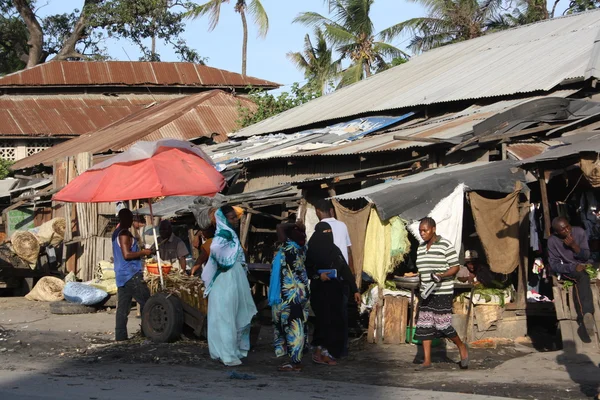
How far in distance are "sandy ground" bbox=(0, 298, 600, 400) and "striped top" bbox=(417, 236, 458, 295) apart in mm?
811

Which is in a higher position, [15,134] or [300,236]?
[15,134]

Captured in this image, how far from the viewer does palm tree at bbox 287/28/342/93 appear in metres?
33.2

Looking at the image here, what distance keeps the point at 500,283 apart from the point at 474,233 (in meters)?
0.77

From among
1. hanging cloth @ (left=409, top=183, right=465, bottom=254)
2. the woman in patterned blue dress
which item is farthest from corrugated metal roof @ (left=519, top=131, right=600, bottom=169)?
the woman in patterned blue dress

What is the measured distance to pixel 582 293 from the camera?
9133mm

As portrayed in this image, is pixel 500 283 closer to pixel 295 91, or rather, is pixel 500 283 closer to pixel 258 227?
pixel 258 227

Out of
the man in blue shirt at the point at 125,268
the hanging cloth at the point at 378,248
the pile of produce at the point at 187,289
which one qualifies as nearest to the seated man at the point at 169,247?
the pile of produce at the point at 187,289

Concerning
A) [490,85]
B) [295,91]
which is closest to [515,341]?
[490,85]

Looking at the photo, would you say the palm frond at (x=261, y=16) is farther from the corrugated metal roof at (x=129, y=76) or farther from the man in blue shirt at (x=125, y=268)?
the man in blue shirt at (x=125, y=268)

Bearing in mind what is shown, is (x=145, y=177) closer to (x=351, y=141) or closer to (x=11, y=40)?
(x=351, y=141)

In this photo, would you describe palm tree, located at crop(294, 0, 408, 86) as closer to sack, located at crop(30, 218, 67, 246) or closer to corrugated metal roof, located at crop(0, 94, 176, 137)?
corrugated metal roof, located at crop(0, 94, 176, 137)

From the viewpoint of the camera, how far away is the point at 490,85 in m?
14.6

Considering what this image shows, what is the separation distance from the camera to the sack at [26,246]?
1628 centimetres

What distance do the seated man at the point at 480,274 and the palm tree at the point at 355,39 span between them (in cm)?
2067
